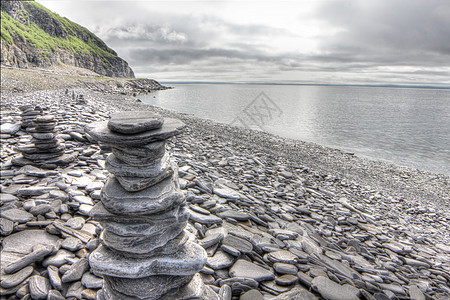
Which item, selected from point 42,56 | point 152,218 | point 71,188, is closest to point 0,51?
point 42,56

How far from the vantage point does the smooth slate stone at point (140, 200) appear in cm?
321

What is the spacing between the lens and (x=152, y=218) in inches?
132

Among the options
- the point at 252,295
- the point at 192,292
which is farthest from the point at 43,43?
the point at 252,295

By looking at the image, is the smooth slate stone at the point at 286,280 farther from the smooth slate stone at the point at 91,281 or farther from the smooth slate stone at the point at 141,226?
the smooth slate stone at the point at 91,281

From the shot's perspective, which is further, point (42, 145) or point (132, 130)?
point (42, 145)

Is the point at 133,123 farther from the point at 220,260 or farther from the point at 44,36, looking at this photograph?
the point at 44,36

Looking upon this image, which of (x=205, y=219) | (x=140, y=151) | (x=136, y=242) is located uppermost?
(x=140, y=151)

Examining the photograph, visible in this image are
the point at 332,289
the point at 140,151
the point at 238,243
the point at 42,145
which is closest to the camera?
the point at 140,151

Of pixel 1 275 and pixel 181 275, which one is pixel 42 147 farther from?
pixel 181 275

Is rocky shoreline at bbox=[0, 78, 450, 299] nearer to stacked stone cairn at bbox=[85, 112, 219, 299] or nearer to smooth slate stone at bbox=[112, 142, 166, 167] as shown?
stacked stone cairn at bbox=[85, 112, 219, 299]

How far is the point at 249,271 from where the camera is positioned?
4.61 m

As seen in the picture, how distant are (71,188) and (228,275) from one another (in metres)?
4.73

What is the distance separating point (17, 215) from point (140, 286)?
3.72 metres

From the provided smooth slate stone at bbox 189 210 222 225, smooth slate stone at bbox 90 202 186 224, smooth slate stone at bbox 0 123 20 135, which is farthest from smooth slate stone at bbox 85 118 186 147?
smooth slate stone at bbox 0 123 20 135
